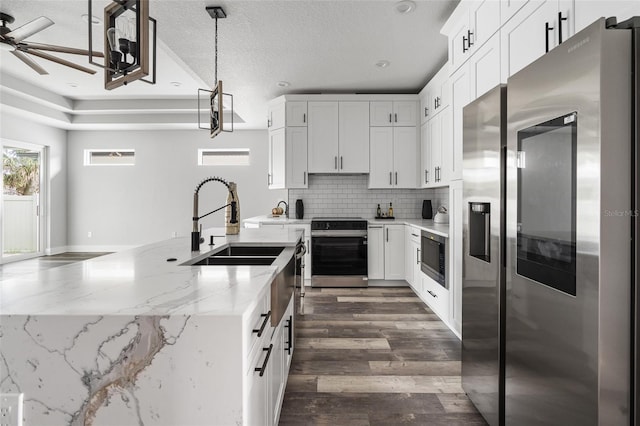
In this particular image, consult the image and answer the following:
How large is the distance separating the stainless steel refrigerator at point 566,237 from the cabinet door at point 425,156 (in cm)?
291

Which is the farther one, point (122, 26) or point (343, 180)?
point (343, 180)

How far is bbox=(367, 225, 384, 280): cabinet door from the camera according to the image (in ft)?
15.7

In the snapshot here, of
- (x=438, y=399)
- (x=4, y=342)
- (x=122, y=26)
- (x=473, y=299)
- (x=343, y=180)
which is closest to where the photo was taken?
(x=4, y=342)

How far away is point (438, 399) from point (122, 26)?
251 centimetres

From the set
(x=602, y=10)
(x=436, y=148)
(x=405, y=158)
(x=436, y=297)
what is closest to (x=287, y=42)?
(x=436, y=148)

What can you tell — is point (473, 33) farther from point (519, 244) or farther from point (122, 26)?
point (122, 26)

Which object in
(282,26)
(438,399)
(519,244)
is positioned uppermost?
(282,26)

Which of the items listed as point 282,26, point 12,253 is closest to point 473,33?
point 282,26

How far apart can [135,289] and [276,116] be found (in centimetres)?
434

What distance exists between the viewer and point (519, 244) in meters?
1.48

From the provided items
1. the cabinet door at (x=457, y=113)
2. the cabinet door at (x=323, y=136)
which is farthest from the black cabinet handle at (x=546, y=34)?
the cabinet door at (x=323, y=136)

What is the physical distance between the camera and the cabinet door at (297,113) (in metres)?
5.02

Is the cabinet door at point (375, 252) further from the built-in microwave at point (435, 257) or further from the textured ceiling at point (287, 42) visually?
the textured ceiling at point (287, 42)

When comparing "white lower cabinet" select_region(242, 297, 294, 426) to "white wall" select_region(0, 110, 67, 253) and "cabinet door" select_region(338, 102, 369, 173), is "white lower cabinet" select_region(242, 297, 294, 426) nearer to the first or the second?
"cabinet door" select_region(338, 102, 369, 173)
